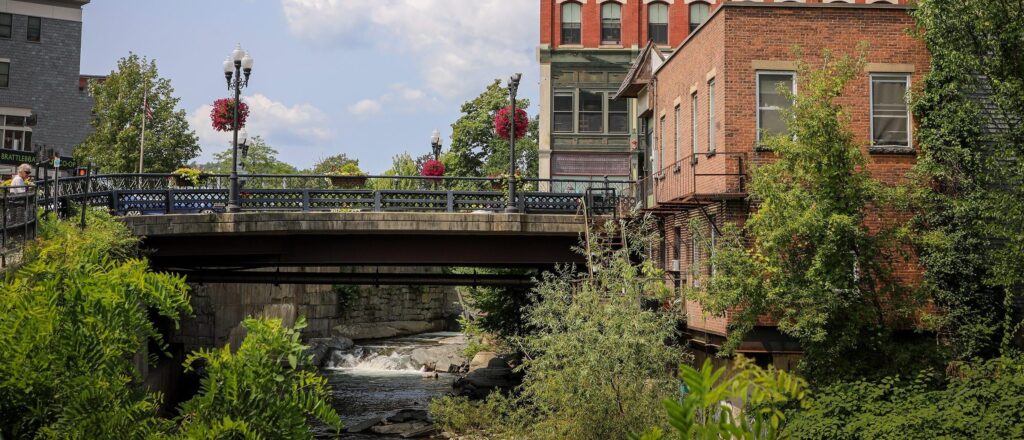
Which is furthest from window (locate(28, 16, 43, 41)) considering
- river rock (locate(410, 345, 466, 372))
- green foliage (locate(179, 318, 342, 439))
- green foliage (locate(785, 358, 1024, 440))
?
green foliage (locate(179, 318, 342, 439))

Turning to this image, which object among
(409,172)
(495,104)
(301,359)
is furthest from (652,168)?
(409,172)

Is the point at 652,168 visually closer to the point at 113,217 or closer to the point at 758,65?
the point at 758,65

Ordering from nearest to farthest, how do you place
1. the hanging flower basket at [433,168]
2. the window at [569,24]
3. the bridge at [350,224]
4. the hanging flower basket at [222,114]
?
the bridge at [350,224] < the hanging flower basket at [433,168] < the hanging flower basket at [222,114] < the window at [569,24]

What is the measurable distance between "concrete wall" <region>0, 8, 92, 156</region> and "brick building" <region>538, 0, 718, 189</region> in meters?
26.5

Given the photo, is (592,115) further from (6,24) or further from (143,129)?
(6,24)

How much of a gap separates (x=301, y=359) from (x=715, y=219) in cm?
1611

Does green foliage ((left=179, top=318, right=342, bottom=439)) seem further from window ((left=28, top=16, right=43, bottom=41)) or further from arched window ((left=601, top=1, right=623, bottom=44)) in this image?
window ((left=28, top=16, right=43, bottom=41))

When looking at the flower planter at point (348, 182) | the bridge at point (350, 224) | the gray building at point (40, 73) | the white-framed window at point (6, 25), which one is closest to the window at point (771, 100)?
the bridge at point (350, 224)

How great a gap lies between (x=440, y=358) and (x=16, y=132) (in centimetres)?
2528

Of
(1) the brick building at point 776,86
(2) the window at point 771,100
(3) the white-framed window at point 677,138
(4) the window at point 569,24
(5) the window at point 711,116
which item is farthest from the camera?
(4) the window at point 569,24

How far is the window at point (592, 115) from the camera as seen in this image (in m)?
46.6

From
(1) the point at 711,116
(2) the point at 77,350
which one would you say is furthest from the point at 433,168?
(2) the point at 77,350

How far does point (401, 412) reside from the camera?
3303 centimetres

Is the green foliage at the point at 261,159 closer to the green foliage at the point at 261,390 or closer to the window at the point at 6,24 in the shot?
the window at the point at 6,24
